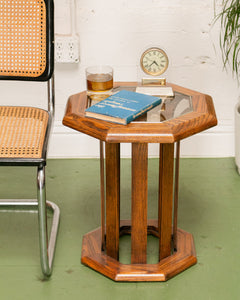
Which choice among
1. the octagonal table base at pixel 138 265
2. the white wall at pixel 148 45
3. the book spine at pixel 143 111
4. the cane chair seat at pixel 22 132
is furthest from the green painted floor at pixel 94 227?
the book spine at pixel 143 111

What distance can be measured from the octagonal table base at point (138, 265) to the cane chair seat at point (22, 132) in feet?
1.58

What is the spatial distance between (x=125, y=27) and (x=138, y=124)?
1.08 meters

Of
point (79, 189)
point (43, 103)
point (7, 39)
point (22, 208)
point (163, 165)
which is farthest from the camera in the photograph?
point (43, 103)

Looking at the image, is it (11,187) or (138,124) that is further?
(11,187)

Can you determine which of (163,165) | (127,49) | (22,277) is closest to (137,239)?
(163,165)

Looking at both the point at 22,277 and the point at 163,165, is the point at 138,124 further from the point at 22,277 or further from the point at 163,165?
the point at 22,277

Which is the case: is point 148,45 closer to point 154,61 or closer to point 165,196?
point 154,61

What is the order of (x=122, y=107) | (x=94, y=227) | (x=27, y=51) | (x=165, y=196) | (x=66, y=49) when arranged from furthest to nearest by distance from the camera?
(x=66, y=49)
(x=94, y=227)
(x=27, y=51)
(x=165, y=196)
(x=122, y=107)

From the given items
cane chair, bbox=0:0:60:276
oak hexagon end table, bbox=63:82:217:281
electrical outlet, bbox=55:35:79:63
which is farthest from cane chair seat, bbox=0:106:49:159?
electrical outlet, bbox=55:35:79:63

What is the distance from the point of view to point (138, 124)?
5.70 ft

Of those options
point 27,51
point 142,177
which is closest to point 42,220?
point 142,177

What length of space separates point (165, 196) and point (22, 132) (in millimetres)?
Result: 551

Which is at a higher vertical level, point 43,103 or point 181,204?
point 43,103

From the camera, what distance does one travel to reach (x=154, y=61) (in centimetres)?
217
